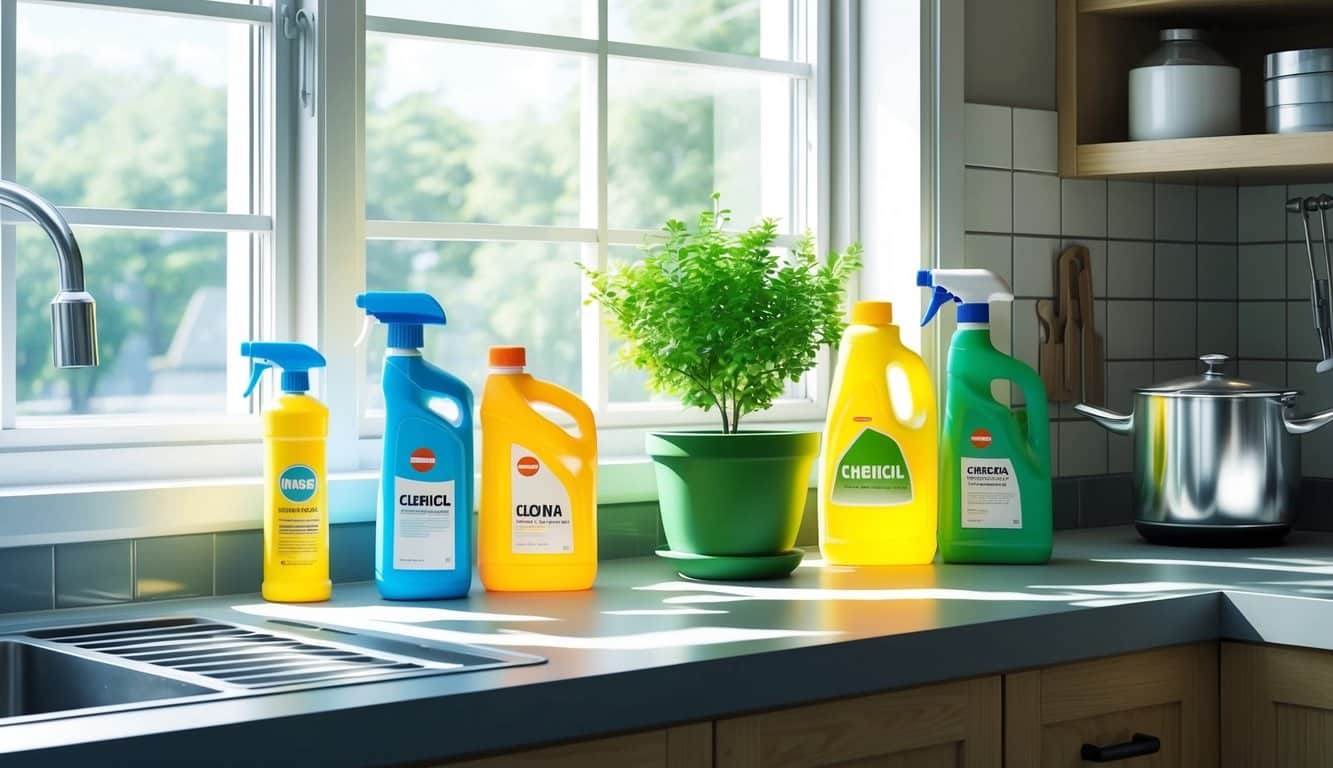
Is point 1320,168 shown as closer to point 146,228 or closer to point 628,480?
point 628,480

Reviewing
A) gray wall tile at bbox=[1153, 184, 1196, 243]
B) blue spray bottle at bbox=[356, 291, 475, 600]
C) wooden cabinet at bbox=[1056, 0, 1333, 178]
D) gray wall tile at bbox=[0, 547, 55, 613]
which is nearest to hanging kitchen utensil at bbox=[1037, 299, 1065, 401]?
wooden cabinet at bbox=[1056, 0, 1333, 178]

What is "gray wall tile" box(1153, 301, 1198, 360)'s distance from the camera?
2762 millimetres

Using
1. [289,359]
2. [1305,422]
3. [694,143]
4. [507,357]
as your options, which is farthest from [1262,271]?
[289,359]

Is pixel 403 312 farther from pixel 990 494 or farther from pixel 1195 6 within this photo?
pixel 1195 6

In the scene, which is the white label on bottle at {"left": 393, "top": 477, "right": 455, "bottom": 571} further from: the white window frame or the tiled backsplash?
the tiled backsplash

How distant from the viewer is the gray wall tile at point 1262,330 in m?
2.78

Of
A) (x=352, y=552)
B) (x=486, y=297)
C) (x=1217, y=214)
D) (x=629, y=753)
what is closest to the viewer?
(x=629, y=753)

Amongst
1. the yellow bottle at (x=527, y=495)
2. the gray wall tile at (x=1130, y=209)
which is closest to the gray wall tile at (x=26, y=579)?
the yellow bottle at (x=527, y=495)

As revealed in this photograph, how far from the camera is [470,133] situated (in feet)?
7.27

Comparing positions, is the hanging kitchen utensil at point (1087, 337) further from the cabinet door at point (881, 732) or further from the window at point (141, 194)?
the window at point (141, 194)

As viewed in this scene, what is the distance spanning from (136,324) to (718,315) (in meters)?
0.69

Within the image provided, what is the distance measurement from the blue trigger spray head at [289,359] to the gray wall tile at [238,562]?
0.59ft

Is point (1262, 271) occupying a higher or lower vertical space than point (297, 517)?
higher

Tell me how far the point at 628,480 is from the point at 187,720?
3.38ft
